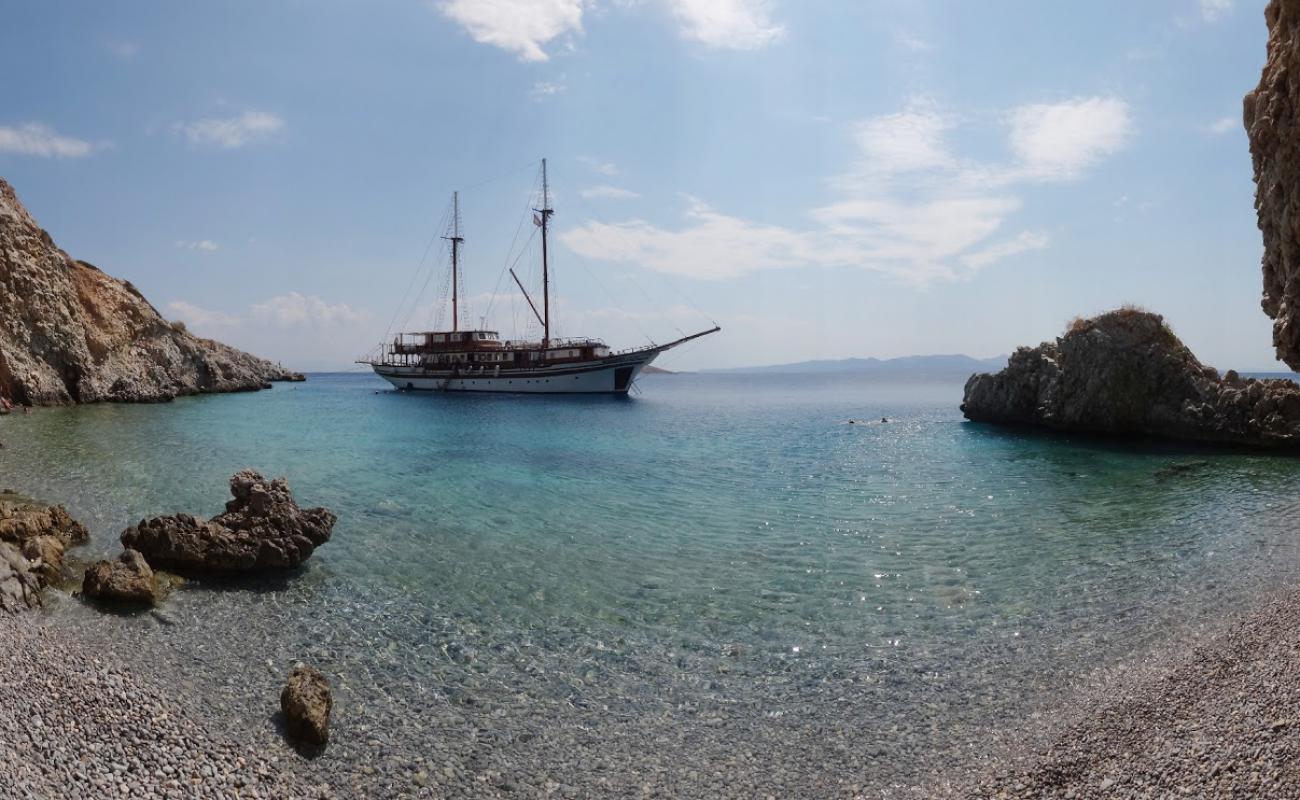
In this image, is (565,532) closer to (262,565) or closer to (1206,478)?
(262,565)

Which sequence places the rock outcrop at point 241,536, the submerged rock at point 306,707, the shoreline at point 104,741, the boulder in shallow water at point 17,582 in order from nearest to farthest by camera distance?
the shoreline at point 104,741 → the submerged rock at point 306,707 → the boulder in shallow water at point 17,582 → the rock outcrop at point 241,536

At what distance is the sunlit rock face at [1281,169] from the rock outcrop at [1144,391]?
2050cm

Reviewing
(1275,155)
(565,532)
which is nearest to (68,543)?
(565,532)

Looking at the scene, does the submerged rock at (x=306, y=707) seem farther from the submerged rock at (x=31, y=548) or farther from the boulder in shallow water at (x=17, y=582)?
the submerged rock at (x=31, y=548)

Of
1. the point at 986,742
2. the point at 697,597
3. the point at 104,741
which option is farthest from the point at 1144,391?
the point at 104,741

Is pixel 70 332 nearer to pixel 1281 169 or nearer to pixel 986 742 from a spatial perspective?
pixel 986 742

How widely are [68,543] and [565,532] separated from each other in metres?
9.16

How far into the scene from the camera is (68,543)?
1252 centimetres

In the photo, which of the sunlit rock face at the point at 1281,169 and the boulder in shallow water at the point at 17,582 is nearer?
the boulder in shallow water at the point at 17,582

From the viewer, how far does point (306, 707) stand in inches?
270

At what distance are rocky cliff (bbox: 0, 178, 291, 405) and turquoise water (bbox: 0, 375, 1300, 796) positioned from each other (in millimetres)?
23000

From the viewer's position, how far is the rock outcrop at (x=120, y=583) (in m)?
9.67

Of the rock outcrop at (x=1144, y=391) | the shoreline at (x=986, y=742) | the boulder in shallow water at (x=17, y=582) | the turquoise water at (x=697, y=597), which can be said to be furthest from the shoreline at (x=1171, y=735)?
the rock outcrop at (x=1144, y=391)

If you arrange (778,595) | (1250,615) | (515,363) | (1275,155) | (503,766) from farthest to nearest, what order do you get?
(515,363) < (1275,155) < (778,595) < (1250,615) < (503,766)
